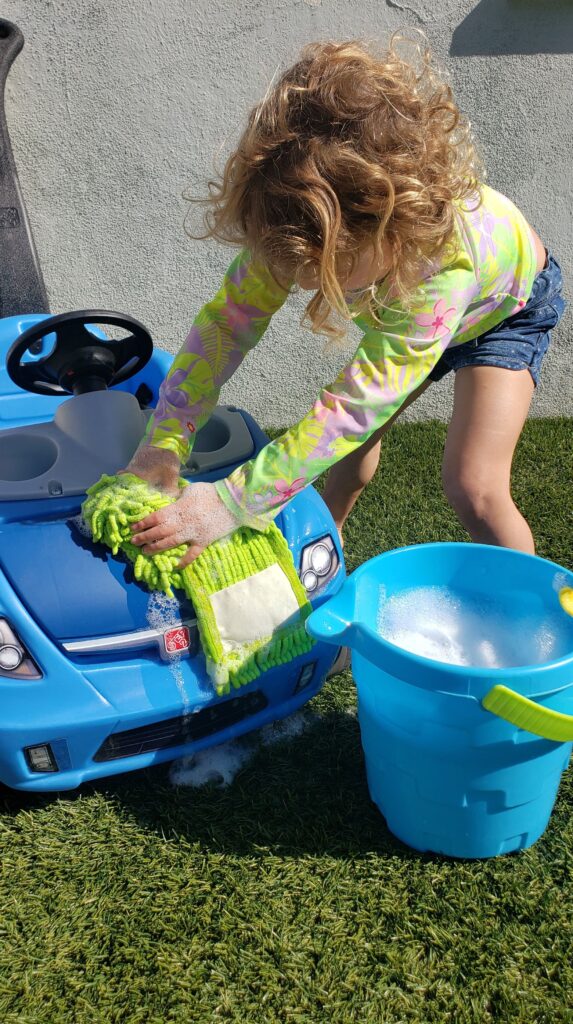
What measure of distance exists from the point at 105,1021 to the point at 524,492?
1834mm

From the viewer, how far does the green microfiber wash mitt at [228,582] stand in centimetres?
126

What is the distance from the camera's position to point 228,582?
1289mm

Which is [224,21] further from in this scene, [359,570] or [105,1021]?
[105,1021]

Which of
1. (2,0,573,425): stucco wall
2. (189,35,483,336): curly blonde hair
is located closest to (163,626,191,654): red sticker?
(189,35,483,336): curly blonde hair

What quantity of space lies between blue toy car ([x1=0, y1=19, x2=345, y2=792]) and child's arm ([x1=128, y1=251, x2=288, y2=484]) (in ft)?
0.33

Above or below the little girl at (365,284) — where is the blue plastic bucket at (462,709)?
below

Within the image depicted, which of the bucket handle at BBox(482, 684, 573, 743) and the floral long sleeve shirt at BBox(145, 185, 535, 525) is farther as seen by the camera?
the floral long sleeve shirt at BBox(145, 185, 535, 525)

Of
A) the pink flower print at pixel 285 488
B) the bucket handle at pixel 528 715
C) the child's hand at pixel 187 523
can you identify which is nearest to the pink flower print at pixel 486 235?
the pink flower print at pixel 285 488

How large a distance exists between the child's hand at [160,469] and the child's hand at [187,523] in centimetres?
6

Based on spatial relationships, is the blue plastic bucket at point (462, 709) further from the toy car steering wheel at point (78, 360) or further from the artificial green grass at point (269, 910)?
the toy car steering wheel at point (78, 360)

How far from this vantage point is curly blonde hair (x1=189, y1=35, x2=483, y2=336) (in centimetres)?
104

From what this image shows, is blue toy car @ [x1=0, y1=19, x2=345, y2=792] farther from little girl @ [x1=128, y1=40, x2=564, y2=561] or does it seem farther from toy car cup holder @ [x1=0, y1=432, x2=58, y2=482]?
little girl @ [x1=128, y1=40, x2=564, y2=561]

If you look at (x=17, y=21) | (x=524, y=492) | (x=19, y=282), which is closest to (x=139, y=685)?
(x=524, y=492)

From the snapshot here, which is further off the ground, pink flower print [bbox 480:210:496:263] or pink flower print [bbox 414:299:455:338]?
pink flower print [bbox 480:210:496:263]
